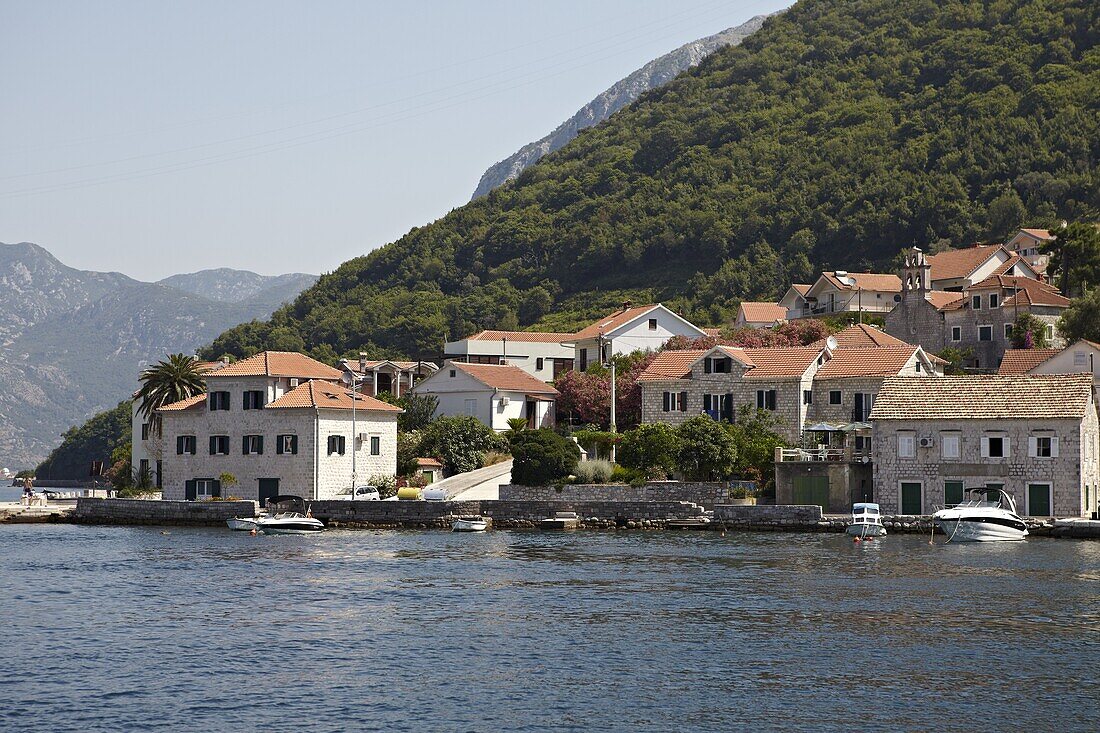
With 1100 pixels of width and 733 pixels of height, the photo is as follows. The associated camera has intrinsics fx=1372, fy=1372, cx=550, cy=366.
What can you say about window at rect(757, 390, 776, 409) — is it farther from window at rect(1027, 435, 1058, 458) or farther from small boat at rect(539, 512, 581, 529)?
window at rect(1027, 435, 1058, 458)

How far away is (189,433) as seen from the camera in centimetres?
8206

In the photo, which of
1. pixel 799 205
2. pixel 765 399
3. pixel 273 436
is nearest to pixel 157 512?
pixel 273 436

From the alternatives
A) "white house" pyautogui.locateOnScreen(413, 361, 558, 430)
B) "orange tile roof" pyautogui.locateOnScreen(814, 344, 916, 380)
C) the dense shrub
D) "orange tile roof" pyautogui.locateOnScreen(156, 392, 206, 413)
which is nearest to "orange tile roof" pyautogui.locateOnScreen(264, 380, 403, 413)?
"orange tile roof" pyautogui.locateOnScreen(156, 392, 206, 413)

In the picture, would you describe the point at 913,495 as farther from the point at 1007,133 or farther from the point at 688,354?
the point at 1007,133

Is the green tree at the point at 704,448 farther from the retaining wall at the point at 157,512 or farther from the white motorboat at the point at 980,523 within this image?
the retaining wall at the point at 157,512

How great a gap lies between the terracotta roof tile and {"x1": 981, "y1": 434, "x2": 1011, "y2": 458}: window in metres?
1.05

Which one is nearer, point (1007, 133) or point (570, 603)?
point (570, 603)

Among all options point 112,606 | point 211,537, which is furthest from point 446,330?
point 112,606

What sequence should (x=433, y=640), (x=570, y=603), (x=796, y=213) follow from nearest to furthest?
(x=433, y=640)
(x=570, y=603)
(x=796, y=213)

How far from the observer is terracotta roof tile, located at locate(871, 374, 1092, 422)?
66.9 metres

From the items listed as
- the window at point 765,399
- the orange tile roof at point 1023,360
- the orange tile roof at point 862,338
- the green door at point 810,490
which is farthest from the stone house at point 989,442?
the orange tile roof at point 862,338

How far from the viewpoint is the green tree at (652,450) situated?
73.9 meters

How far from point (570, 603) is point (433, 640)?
7519 millimetres

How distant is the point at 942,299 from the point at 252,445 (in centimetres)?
5471
